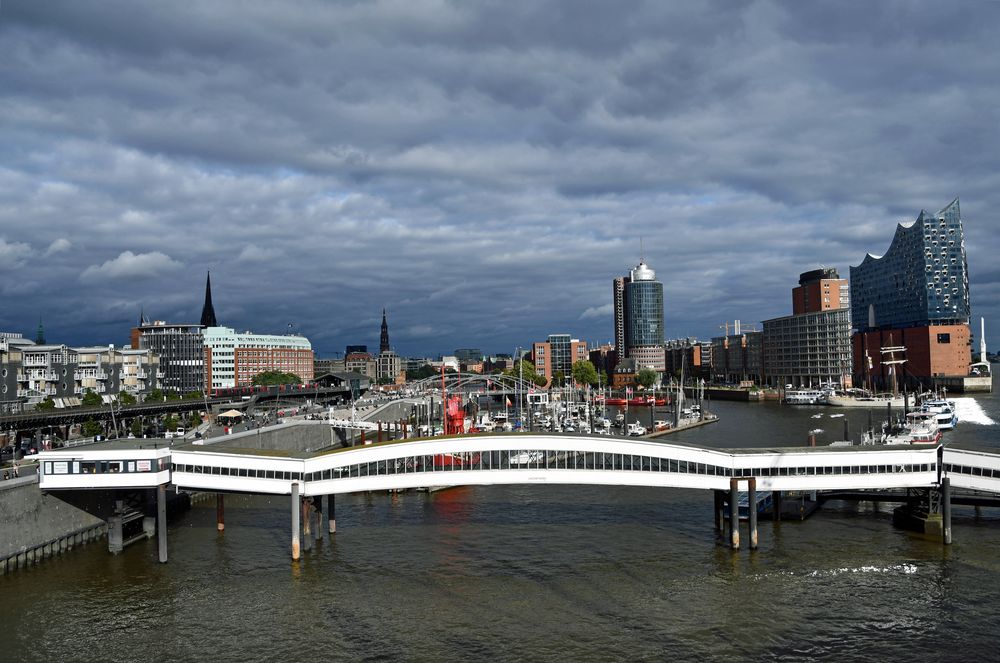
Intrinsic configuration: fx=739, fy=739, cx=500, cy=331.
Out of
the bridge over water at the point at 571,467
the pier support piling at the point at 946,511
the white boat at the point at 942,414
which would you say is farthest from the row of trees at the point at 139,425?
the white boat at the point at 942,414

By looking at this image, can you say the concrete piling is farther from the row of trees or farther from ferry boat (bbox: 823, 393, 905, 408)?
ferry boat (bbox: 823, 393, 905, 408)

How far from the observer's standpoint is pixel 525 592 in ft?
131

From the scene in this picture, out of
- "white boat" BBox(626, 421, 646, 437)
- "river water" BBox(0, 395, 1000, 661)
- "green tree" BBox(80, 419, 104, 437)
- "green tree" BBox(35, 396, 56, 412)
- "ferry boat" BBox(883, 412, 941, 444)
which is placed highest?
"green tree" BBox(35, 396, 56, 412)

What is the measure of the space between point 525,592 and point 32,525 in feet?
101

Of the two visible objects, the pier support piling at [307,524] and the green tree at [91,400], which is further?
the green tree at [91,400]

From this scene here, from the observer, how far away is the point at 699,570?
43.4 meters

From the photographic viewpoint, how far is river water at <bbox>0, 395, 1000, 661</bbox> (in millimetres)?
33438

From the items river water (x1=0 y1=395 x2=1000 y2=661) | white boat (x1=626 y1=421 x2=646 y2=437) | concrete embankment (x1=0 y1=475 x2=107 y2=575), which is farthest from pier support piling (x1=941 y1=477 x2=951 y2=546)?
white boat (x1=626 y1=421 x2=646 y2=437)

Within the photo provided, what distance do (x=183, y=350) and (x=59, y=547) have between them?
157 metres

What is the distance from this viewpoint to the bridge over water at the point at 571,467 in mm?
47625

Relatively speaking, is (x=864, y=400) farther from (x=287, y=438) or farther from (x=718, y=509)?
(x=718, y=509)

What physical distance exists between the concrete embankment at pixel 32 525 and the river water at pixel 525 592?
3.64 ft

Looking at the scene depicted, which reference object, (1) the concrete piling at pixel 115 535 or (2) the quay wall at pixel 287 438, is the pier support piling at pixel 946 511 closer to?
(1) the concrete piling at pixel 115 535

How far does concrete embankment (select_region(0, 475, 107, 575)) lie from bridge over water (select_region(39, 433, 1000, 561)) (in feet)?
4.88
